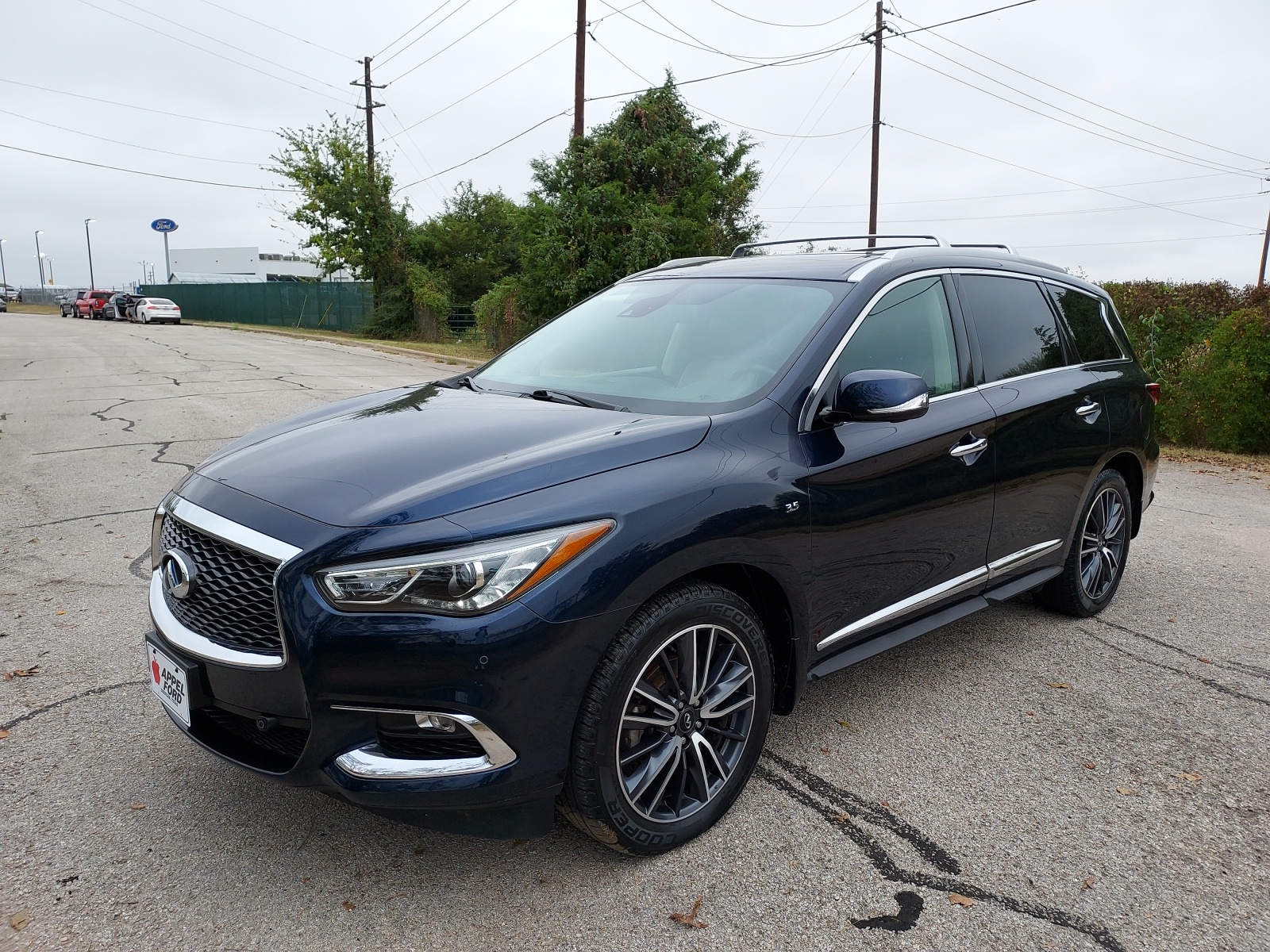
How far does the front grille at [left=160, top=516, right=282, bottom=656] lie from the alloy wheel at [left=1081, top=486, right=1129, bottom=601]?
12.8 feet

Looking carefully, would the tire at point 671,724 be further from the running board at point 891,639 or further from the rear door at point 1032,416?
the rear door at point 1032,416

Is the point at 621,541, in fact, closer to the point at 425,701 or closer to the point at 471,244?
the point at 425,701

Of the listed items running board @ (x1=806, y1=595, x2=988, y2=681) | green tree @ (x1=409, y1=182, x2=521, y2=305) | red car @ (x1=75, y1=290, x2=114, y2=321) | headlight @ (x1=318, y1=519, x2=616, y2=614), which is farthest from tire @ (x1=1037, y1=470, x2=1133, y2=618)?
red car @ (x1=75, y1=290, x2=114, y2=321)

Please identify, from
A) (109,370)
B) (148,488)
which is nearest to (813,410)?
(148,488)

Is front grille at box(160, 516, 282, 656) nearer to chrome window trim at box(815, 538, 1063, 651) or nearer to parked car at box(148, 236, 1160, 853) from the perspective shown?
parked car at box(148, 236, 1160, 853)

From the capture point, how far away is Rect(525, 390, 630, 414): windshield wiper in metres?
3.39

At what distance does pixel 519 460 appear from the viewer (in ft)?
9.13

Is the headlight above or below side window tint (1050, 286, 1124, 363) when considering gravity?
below

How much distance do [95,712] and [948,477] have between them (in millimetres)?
3464

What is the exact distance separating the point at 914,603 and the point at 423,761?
2.07m

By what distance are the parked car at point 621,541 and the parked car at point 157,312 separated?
4513 centimetres

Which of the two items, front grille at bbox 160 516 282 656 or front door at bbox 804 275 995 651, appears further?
front door at bbox 804 275 995 651

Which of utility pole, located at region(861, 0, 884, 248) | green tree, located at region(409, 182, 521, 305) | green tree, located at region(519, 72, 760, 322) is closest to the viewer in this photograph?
green tree, located at region(519, 72, 760, 322)

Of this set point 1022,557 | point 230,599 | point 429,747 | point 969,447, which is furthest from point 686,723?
point 1022,557
